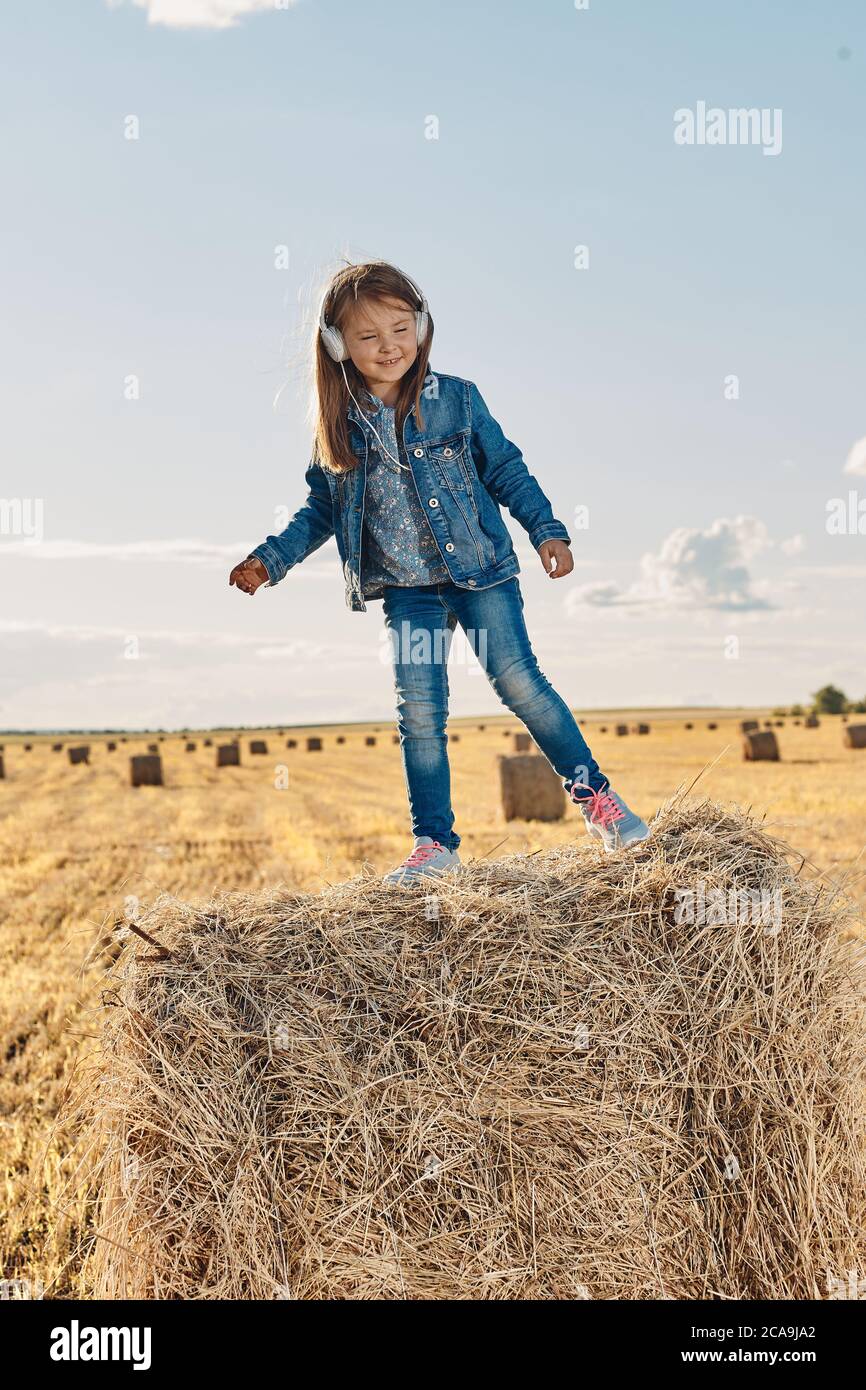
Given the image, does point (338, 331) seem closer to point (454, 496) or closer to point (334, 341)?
point (334, 341)

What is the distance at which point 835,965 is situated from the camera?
3.04 meters

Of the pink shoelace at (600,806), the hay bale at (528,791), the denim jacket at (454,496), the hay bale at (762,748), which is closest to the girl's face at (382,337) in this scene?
the denim jacket at (454,496)

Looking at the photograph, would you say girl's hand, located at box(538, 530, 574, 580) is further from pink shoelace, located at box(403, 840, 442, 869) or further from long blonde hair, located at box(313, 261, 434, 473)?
pink shoelace, located at box(403, 840, 442, 869)

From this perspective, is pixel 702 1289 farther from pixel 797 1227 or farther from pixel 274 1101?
pixel 274 1101

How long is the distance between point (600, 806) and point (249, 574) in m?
1.36

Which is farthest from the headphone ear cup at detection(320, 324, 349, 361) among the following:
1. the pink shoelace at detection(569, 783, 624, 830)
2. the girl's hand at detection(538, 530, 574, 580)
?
the pink shoelace at detection(569, 783, 624, 830)

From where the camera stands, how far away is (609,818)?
11.3 ft

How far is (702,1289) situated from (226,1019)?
1379mm

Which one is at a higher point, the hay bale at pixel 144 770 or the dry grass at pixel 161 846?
the hay bale at pixel 144 770

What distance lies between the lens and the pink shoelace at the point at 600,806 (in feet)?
11.3

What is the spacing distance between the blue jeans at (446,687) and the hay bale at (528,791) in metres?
10.6

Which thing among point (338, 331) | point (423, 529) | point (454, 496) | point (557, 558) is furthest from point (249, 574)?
point (557, 558)


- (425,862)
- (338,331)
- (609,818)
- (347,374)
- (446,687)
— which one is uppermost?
(338,331)

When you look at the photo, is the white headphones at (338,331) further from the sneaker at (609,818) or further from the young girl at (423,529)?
the sneaker at (609,818)
